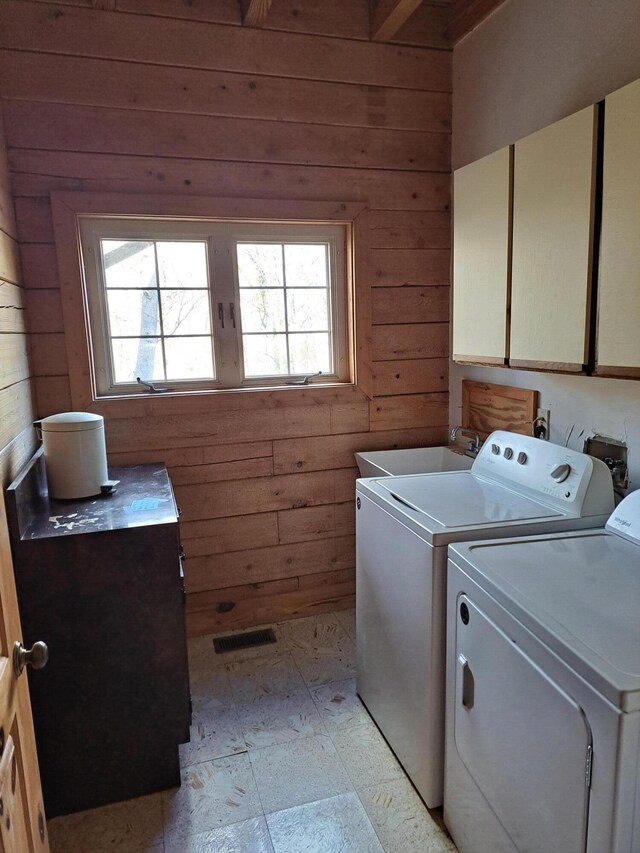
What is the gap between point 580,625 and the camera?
107 centimetres

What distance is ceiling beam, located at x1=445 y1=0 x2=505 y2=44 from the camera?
7.50ft

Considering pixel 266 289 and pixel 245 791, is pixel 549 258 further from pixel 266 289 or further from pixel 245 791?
pixel 245 791

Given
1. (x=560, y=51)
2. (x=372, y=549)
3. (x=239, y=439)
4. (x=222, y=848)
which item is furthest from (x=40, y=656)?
(x=560, y=51)

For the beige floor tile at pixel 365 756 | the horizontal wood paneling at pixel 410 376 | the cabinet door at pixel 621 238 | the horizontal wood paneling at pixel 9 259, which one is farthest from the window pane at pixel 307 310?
the beige floor tile at pixel 365 756

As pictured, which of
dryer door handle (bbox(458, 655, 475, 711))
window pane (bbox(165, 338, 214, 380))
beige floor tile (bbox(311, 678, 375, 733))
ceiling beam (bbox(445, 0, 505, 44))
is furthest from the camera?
window pane (bbox(165, 338, 214, 380))

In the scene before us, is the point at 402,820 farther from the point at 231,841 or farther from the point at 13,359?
the point at 13,359

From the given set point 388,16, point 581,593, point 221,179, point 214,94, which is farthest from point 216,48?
point 581,593

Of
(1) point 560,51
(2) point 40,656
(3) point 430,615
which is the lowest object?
(3) point 430,615

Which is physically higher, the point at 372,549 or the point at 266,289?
the point at 266,289

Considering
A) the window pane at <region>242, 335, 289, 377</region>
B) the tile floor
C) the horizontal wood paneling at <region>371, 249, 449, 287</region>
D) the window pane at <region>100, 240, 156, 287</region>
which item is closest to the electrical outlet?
the horizontal wood paneling at <region>371, 249, 449, 287</region>

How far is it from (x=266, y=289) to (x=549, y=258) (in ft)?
4.28

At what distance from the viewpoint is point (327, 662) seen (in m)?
2.43

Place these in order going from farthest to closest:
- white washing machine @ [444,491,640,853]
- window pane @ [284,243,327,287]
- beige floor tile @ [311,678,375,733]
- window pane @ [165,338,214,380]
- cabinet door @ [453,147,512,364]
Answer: window pane @ [284,243,327,287] → window pane @ [165,338,214,380] → beige floor tile @ [311,678,375,733] → cabinet door @ [453,147,512,364] → white washing machine @ [444,491,640,853]

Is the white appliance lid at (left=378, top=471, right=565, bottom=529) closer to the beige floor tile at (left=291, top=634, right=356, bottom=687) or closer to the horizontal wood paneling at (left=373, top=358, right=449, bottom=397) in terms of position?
the horizontal wood paneling at (left=373, top=358, right=449, bottom=397)
